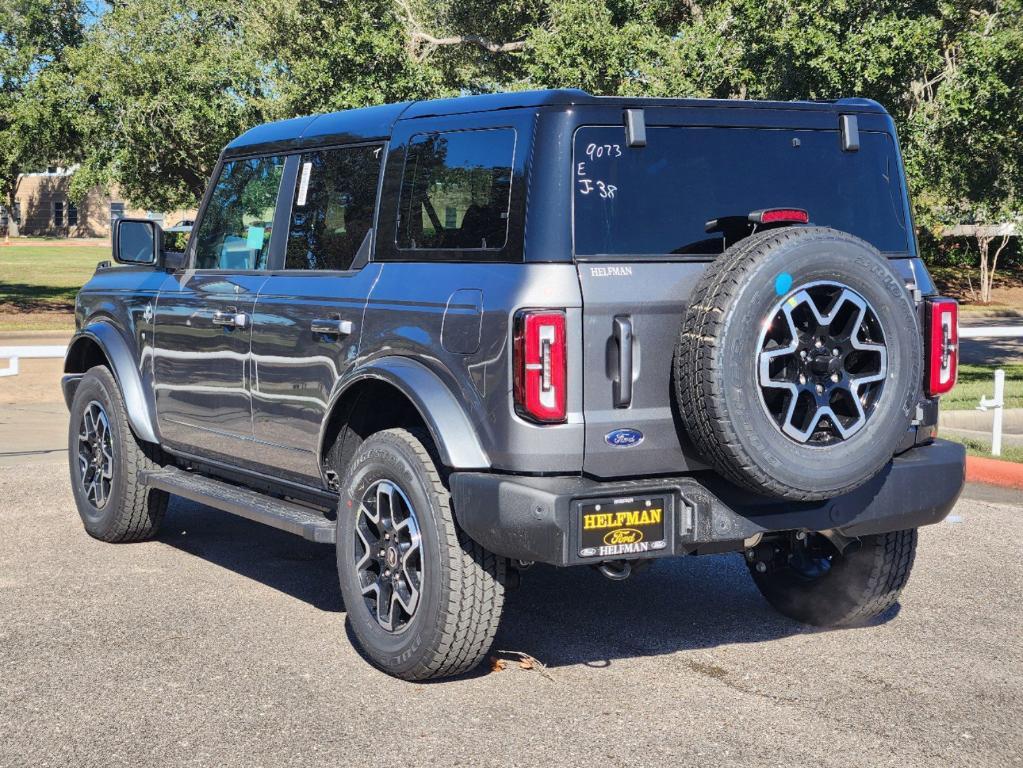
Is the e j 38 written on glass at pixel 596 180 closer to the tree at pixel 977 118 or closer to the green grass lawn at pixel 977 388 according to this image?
the green grass lawn at pixel 977 388

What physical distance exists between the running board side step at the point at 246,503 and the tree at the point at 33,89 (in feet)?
66.4

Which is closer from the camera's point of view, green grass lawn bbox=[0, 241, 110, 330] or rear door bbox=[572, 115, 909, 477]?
rear door bbox=[572, 115, 909, 477]

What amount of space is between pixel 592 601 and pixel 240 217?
8.25 feet

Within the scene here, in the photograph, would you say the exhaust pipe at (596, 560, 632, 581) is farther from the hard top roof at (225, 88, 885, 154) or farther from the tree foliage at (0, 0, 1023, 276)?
the tree foliage at (0, 0, 1023, 276)

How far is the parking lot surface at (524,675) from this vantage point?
14.7 ft

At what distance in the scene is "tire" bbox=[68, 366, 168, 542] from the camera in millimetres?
7371

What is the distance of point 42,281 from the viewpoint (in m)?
45.6

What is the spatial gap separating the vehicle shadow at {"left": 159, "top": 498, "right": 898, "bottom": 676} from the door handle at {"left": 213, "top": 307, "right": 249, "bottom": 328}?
4.38ft

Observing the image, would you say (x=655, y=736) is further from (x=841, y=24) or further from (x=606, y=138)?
(x=841, y=24)

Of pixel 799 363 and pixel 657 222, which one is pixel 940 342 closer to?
pixel 799 363

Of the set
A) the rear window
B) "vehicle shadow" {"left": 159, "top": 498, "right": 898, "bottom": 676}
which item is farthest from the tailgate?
"vehicle shadow" {"left": 159, "top": 498, "right": 898, "bottom": 676}

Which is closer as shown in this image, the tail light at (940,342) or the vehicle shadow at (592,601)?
the tail light at (940,342)

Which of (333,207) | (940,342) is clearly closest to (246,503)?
(333,207)

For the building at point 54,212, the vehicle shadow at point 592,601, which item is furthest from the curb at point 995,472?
the building at point 54,212
